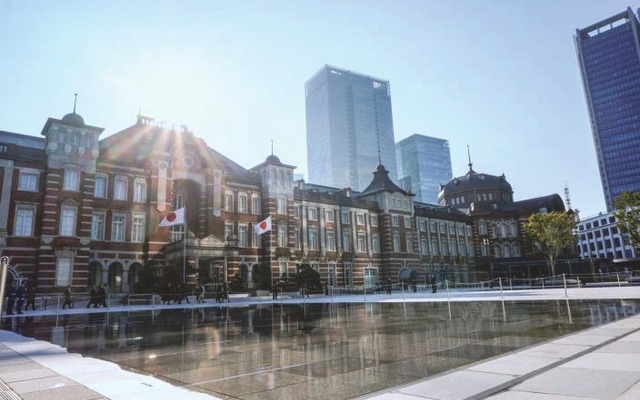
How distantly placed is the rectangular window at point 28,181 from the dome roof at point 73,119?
5089mm

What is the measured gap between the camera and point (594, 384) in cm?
452

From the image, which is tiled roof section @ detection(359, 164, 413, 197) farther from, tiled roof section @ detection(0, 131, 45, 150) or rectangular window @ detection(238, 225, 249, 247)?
tiled roof section @ detection(0, 131, 45, 150)

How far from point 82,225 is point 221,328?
27.5 m

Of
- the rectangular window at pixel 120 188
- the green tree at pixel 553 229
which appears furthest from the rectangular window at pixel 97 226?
the green tree at pixel 553 229

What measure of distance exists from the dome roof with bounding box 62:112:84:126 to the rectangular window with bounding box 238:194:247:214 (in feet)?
54.3

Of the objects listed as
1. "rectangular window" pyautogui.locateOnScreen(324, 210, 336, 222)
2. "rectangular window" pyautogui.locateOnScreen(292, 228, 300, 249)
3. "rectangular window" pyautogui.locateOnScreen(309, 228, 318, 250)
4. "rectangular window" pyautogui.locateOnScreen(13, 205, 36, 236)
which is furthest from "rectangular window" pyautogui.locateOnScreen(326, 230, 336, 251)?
"rectangular window" pyautogui.locateOnScreen(13, 205, 36, 236)

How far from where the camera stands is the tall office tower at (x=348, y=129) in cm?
17150

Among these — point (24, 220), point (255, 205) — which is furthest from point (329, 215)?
point (24, 220)

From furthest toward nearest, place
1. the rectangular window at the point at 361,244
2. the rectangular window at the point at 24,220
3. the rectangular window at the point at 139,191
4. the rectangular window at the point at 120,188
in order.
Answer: the rectangular window at the point at 361,244
the rectangular window at the point at 139,191
the rectangular window at the point at 120,188
the rectangular window at the point at 24,220

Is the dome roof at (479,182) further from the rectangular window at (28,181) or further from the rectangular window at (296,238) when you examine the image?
the rectangular window at (28,181)

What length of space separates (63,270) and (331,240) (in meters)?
29.6

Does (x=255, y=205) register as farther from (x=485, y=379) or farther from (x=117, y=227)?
(x=485, y=379)

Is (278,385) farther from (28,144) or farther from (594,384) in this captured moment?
(28,144)

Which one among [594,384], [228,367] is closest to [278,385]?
[228,367]
